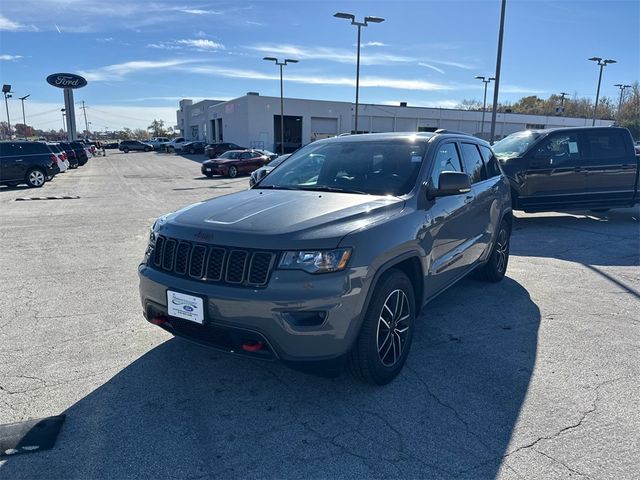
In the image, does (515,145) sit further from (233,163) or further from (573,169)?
(233,163)

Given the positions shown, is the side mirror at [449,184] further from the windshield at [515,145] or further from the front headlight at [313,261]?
the windshield at [515,145]

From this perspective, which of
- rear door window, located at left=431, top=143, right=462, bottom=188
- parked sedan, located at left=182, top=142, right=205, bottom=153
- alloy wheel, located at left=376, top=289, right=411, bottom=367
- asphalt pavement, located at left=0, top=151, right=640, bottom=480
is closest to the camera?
asphalt pavement, located at left=0, top=151, right=640, bottom=480

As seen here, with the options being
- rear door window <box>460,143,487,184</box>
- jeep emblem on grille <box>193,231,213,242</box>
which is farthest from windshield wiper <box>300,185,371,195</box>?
rear door window <box>460,143,487,184</box>

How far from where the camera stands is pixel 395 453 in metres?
2.64

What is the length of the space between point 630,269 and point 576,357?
144 inches

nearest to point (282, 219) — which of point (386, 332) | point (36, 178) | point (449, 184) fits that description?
point (386, 332)

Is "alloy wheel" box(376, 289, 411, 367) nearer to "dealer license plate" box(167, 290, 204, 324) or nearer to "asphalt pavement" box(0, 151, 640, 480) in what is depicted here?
"asphalt pavement" box(0, 151, 640, 480)

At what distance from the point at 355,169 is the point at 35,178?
17.6 meters

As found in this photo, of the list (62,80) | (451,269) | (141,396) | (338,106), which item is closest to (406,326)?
(451,269)

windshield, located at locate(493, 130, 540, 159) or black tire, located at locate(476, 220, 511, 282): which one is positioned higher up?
windshield, located at locate(493, 130, 540, 159)

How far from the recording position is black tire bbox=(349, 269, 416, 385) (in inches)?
120

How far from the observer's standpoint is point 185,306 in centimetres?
298

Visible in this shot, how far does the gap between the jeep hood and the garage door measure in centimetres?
4623

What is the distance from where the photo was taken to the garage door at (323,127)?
4903 centimetres
